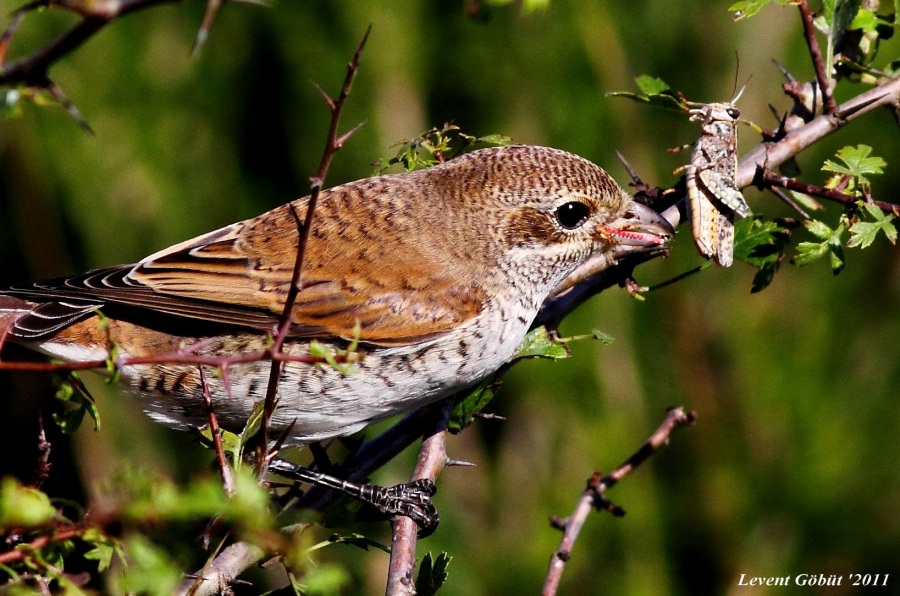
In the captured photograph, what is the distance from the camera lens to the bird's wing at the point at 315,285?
341 cm

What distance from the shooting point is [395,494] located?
3291 millimetres

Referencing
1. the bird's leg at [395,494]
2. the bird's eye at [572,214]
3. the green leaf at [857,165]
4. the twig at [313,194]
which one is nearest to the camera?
the twig at [313,194]

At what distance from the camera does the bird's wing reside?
3414mm

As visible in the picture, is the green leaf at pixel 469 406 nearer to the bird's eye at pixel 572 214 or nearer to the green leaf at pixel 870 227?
the bird's eye at pixel 572 214

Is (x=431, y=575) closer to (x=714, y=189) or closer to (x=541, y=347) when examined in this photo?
(x=541, y=347)

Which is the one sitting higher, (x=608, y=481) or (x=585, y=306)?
(x=585, y=306)

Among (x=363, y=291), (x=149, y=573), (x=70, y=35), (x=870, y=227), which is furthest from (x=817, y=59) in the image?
(x=149, y=573)

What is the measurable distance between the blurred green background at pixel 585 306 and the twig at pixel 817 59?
2.29m

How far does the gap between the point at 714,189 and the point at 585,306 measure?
2.23 meters

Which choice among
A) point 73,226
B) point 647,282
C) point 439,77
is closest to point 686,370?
point 647,282

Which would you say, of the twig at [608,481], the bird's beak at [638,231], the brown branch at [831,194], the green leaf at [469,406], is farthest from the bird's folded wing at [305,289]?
the brown branch at [831,194]

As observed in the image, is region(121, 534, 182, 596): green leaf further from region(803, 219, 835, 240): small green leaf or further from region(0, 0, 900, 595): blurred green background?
region(0, 0, 900, 595): blurred green background

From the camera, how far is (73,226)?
17.8 ft

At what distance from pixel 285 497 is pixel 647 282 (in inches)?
97.5
